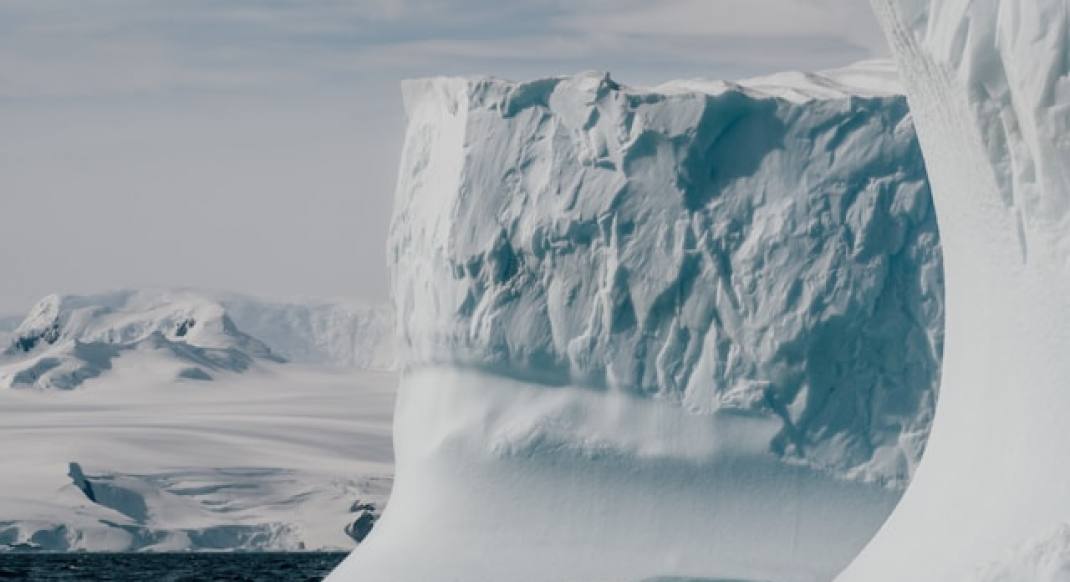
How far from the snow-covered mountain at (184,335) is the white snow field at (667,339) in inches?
420

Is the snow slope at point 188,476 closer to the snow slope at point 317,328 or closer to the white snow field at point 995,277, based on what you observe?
the white snow field at point 995,277

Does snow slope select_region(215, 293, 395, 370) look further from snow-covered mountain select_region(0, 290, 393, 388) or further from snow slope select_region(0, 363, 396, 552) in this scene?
snow slope select_region(0, 363, 396, 552)

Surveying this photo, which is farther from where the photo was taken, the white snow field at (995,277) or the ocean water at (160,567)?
the ocean water at (160,567)

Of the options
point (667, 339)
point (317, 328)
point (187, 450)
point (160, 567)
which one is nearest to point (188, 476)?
point (187, 450)

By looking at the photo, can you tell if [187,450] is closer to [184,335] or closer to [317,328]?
[184,335]

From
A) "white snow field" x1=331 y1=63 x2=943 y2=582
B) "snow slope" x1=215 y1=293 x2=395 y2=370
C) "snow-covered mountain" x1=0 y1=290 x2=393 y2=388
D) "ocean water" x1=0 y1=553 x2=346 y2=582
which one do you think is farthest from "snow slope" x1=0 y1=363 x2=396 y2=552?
"snow slope" x1=215 y1=293 x2=395 y2=370

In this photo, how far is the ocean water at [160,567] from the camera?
29141 mm

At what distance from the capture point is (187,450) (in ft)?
169

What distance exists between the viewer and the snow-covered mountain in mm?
77625

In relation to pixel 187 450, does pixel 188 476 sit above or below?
below

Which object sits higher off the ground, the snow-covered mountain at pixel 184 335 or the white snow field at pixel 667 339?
the white snow field at pixel 667 339

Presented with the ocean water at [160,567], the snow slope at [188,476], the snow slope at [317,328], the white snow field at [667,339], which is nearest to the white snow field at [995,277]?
the white snow field at [667,339]

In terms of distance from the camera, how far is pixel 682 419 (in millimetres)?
16609

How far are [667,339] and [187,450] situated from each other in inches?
1441
